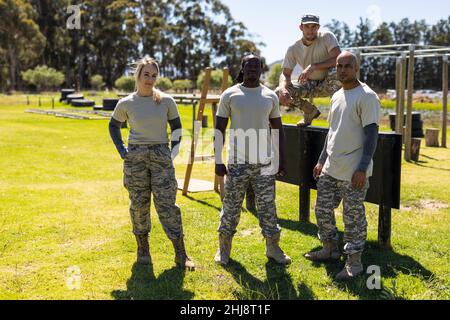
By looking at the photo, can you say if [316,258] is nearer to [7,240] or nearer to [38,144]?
[7,240]

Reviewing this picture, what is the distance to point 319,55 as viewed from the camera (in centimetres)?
561

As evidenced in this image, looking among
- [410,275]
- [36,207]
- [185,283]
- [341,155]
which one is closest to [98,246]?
[185,283]

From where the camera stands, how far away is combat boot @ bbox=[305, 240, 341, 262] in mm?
4957

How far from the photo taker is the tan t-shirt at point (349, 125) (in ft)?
13.6

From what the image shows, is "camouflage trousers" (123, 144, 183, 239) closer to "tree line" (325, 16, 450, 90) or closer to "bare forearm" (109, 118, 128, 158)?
"bare forearm" (109, 118, 128, 158)

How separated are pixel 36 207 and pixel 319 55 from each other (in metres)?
4.46

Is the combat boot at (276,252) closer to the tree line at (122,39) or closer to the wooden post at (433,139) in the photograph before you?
the wooden post at (433,139)

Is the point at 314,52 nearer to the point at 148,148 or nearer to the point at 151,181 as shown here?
the point at 148,148

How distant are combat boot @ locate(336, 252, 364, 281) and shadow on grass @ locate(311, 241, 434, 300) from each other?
0.05 meters

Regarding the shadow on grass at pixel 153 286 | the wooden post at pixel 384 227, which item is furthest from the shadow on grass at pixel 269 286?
the wooden post at pixel 384 227

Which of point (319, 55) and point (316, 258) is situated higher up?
point (319, 55)

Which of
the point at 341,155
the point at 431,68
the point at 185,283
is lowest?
the point at 185,283

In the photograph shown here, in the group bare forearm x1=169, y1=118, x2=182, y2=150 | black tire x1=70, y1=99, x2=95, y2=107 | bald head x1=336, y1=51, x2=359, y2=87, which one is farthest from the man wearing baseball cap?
black tire x1=70, y1=99, x2=95, y2=107

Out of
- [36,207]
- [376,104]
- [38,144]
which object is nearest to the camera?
[376,104]
